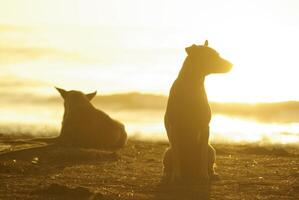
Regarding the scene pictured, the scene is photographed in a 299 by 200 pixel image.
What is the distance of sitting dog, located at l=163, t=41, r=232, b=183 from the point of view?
16.0 m

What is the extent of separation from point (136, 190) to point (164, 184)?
3.89 feet

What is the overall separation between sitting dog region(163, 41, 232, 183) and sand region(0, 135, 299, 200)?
508mm

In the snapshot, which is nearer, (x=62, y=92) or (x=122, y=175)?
(x=122, y=175)

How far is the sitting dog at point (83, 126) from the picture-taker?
80.0 feet

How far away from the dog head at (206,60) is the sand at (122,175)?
7.55 feet

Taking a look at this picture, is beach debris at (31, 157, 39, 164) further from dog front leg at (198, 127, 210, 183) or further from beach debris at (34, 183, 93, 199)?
beach debris at (34, 183, 93, 199)

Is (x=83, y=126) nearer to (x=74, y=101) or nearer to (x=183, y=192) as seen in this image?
(x=74, y=101)

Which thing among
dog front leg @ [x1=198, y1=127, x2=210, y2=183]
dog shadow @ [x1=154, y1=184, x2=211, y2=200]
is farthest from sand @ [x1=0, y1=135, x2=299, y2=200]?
dog front leg @ [x1=198, y1=127, x2=210, y2=183]

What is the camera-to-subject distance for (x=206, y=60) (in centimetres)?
1650

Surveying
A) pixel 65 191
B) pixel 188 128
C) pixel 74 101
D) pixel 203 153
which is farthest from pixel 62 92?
pixel 65 191

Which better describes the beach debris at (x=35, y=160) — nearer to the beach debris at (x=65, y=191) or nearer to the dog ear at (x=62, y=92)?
the beach debris at (x=65, y=191)

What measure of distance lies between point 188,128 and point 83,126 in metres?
8.75

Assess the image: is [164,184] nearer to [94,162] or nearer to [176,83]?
[176,83]

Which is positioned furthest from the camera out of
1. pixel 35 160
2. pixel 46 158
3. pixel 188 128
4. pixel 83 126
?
pixel 83 126
